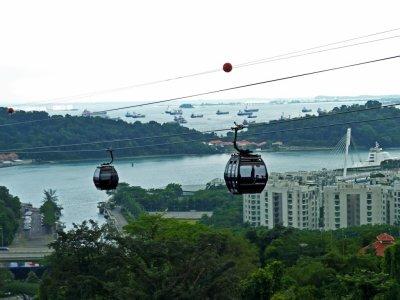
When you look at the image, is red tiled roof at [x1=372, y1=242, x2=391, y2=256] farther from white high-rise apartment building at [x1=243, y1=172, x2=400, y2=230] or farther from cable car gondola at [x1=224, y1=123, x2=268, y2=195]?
white high-rise apartment building at [x1=243, y1=172, x2=400, y2=230]

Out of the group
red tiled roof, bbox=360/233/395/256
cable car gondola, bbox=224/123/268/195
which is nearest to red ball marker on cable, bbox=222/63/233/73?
cable car gondola, bbox=224/123/268/195

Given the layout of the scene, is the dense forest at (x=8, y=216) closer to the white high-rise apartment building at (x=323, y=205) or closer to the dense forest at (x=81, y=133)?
the white high-rise apartment building at (x=323, y=205)

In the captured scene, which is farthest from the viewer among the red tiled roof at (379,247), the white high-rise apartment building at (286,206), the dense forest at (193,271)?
the white high-rise apartment building at (286,206)

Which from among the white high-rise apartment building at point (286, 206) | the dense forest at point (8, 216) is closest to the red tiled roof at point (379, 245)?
the white high-rise apartment building at point (286, 206)

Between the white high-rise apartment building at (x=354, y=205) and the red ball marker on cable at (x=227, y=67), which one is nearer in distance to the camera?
the red ball marker on cable at (x=227, y=67)

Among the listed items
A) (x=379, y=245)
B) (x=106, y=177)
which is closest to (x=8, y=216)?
(x=379, y=245)

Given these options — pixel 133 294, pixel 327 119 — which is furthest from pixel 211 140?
pixel 133 294

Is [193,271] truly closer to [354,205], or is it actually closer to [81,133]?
[354,205]

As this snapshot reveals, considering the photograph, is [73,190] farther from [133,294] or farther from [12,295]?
[133,294]
